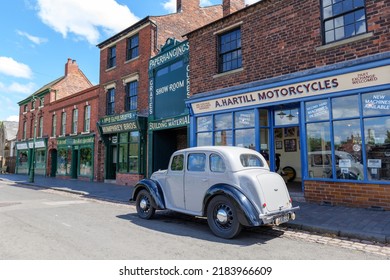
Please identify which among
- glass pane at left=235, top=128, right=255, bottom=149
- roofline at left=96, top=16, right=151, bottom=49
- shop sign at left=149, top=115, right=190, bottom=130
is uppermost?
roofline at left=96, top=16, right=151, bottom=49

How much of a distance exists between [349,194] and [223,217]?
4568 millimetres

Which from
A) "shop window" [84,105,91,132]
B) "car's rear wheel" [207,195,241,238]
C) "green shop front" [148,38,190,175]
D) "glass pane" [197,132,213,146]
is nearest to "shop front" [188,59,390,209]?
"glass pane" [197,132,213,146]

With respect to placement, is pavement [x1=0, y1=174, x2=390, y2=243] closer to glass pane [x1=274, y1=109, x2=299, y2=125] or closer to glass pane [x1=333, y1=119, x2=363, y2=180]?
glass pane [x1=333, y1=119, x2=363, y2=180]

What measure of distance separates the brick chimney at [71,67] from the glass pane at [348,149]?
27701mm

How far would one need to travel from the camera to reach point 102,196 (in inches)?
468

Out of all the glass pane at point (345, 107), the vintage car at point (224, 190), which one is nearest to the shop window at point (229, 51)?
the glass pane at point (345, 107)

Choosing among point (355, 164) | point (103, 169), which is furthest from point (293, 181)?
point (103, 169)

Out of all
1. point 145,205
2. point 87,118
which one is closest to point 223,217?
point 145,205

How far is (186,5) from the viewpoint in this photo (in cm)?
1819

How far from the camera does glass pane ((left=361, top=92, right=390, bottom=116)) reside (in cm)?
743

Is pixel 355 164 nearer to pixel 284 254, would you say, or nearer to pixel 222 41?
pixel 284 254

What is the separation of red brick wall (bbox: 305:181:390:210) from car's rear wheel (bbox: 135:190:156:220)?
5055 mm

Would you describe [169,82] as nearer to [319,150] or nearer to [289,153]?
[289,153]

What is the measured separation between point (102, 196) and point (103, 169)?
→ 6965 millimetres
